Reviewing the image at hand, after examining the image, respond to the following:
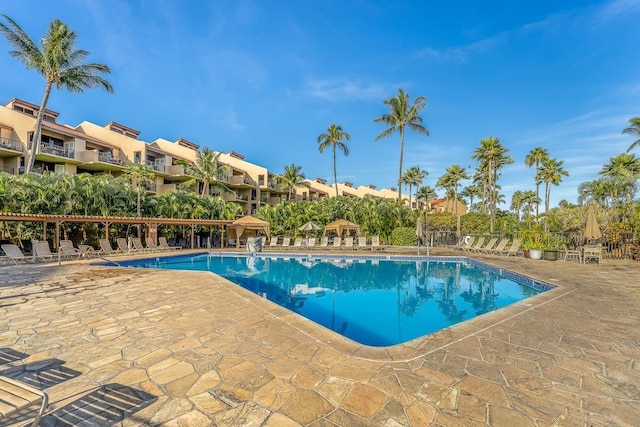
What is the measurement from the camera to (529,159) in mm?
35875

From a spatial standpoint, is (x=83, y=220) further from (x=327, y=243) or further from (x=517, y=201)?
(x=517, y=201)

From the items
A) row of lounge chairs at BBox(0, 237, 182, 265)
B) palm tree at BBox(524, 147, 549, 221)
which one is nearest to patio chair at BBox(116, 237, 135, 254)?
row of lounge chairs at BBox(0, 237, 182, 265)

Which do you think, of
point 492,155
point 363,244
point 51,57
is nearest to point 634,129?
point 492,155

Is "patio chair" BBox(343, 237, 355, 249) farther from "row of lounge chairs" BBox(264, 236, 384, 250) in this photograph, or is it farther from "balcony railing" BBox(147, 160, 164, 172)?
"balcony railing" BBox(147, 160, 164, 172)

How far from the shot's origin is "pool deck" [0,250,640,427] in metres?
2.41

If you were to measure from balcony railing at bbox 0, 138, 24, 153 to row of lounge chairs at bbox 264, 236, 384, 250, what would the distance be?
19.1 m

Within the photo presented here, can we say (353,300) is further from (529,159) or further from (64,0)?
(529,159)

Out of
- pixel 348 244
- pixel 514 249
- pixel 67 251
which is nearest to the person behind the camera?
pixel 67 251

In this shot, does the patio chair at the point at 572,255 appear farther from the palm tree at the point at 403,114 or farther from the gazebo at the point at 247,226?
the gazebo at the point at 247,226

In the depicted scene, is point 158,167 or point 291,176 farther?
point 291,176

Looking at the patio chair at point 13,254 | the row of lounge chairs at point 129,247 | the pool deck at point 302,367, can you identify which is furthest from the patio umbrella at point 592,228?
the patio chair at point 13,254

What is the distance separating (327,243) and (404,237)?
571cm

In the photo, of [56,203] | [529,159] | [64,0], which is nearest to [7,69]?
[56,203]

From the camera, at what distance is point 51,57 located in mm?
17484
